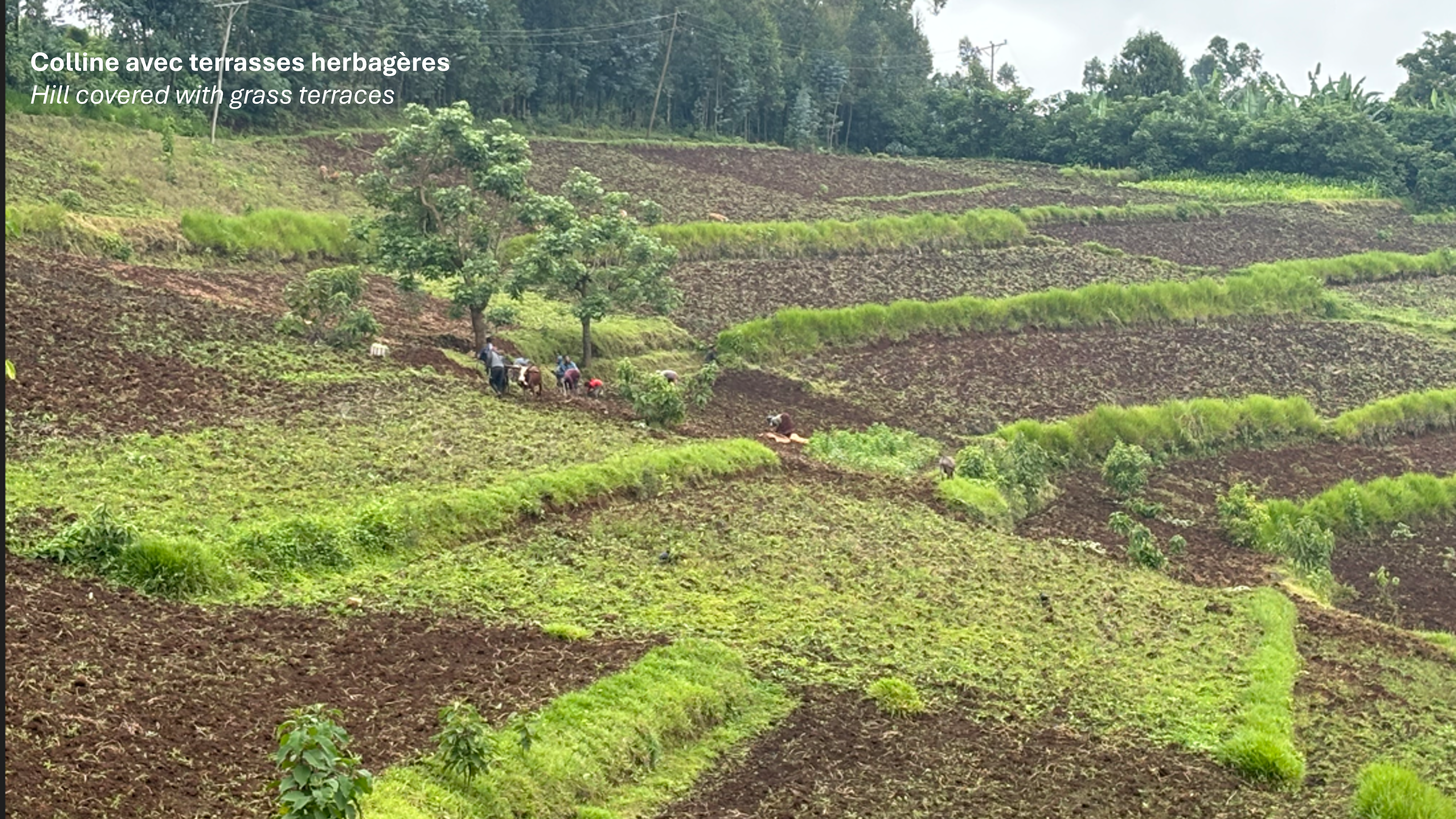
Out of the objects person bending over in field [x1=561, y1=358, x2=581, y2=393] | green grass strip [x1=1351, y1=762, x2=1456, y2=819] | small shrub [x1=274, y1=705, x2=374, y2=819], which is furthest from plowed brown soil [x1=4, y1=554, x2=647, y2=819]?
person bending over in field [x1=561, y1=358, x2=581, y2=393]

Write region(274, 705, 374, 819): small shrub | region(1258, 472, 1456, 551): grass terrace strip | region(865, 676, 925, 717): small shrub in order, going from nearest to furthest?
region(274, 705, 374, 819): small shrub, region(865, 676, 925, 717): small shrub, region(1258, 472, 1456, 551): grass terrace strip

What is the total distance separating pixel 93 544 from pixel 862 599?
825 centimetres

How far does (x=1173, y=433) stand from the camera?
106 ft

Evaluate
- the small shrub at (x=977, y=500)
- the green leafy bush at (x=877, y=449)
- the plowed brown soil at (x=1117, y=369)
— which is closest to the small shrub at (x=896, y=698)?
the small shrub at (x=977, y=500)

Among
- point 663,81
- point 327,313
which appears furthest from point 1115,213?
point 327,313

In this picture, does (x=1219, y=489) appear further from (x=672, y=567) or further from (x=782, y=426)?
(x=672, y=567)

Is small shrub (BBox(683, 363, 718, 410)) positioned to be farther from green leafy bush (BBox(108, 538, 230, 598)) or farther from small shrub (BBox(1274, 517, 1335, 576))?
green leafy bush (BBox(108, 538, 230, 598))

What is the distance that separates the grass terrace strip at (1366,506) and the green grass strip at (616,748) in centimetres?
1389

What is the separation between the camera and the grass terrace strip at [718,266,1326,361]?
36344mm

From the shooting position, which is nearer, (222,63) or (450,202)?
(450,202)

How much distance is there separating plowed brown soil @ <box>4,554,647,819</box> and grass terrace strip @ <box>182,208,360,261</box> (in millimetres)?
20840

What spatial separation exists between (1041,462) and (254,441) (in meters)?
14.3

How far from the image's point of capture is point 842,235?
47.7 metres

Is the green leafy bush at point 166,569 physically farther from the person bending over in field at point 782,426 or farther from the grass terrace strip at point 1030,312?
the grass terrace strip at point 1030,312
